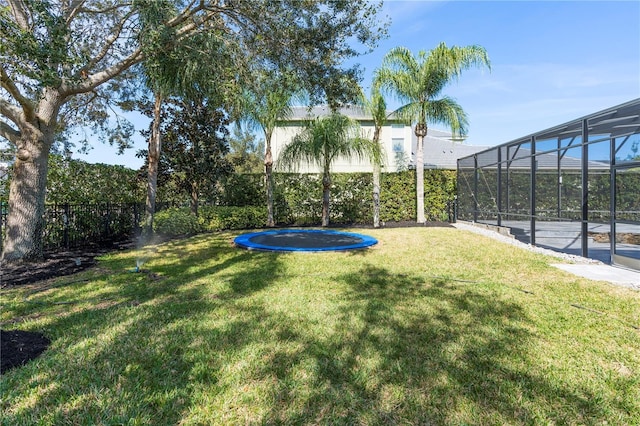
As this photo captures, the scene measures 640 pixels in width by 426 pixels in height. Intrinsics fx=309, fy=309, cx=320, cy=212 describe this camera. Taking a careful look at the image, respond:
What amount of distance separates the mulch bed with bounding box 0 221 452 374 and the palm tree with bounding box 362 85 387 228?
8.17 m

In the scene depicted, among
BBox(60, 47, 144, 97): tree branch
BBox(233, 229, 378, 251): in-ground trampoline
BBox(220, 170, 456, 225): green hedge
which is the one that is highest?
BBox(60, 47, 144, 97): tree branch

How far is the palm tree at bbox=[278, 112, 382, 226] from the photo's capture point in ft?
36.6

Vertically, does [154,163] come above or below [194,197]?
above

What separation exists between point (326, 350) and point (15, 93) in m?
6.24

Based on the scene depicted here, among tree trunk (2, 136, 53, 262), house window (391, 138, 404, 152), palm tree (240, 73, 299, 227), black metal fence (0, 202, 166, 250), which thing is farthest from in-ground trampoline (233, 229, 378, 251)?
house window (391, 138, 404, 152)

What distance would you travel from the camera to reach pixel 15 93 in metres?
4.93

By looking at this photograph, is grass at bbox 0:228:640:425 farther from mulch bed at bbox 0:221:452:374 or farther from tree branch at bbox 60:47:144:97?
tree branch at bbox 60:47:144:97

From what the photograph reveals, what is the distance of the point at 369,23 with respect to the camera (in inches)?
240

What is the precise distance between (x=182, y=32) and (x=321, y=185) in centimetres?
805

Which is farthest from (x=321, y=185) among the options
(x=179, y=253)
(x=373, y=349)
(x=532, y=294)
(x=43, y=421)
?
(x=43, y=421)

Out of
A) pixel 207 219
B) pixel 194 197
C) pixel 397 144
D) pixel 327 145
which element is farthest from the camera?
pixel 397 144

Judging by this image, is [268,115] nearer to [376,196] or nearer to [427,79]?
[376,196]

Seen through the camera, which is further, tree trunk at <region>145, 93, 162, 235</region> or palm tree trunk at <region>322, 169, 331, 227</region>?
palm tree trunk at <region>322, 169, 331, 227</region>

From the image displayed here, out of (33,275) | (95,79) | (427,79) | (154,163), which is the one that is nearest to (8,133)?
(95,79)
